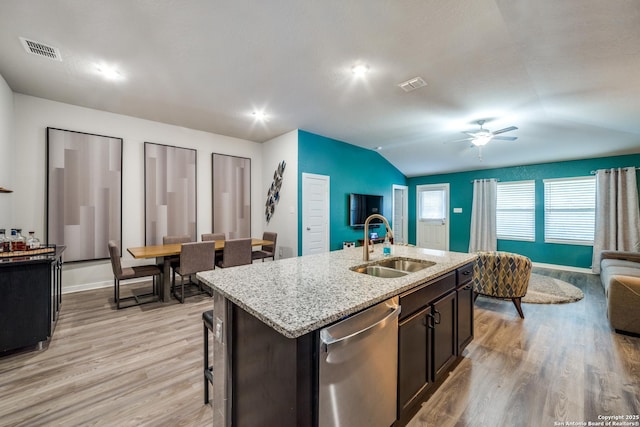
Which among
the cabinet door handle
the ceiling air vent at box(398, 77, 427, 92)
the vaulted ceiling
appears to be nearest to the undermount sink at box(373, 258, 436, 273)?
the cabinet door handle

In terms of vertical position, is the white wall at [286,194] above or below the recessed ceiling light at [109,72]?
below

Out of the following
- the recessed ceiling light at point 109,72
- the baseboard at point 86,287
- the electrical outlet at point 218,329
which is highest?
the recessed ceiling light at point 109,72

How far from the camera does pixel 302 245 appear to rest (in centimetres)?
502

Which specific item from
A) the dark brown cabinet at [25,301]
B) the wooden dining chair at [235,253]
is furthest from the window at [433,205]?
the dark brown cabinet at [25,301]

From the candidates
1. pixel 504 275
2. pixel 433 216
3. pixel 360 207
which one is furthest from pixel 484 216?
pixel 504 275

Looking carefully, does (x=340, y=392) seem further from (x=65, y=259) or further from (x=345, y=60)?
(x=65, y=259)

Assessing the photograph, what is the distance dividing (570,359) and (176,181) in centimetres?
572

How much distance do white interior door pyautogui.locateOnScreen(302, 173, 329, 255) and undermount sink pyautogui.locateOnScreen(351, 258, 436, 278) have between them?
2965 mm

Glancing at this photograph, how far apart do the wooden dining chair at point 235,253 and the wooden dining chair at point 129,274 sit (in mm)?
883

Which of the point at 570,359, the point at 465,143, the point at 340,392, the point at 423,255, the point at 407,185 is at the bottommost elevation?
the point at 570,359

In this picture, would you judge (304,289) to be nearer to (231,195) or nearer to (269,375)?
(269,375)

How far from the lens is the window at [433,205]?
302 inches

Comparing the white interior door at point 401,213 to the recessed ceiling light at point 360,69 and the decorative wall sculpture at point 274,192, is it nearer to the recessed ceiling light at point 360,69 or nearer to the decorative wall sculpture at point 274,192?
the decorative wall sculpture at point 274,192

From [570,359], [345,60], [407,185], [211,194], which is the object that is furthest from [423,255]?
[407,185]
